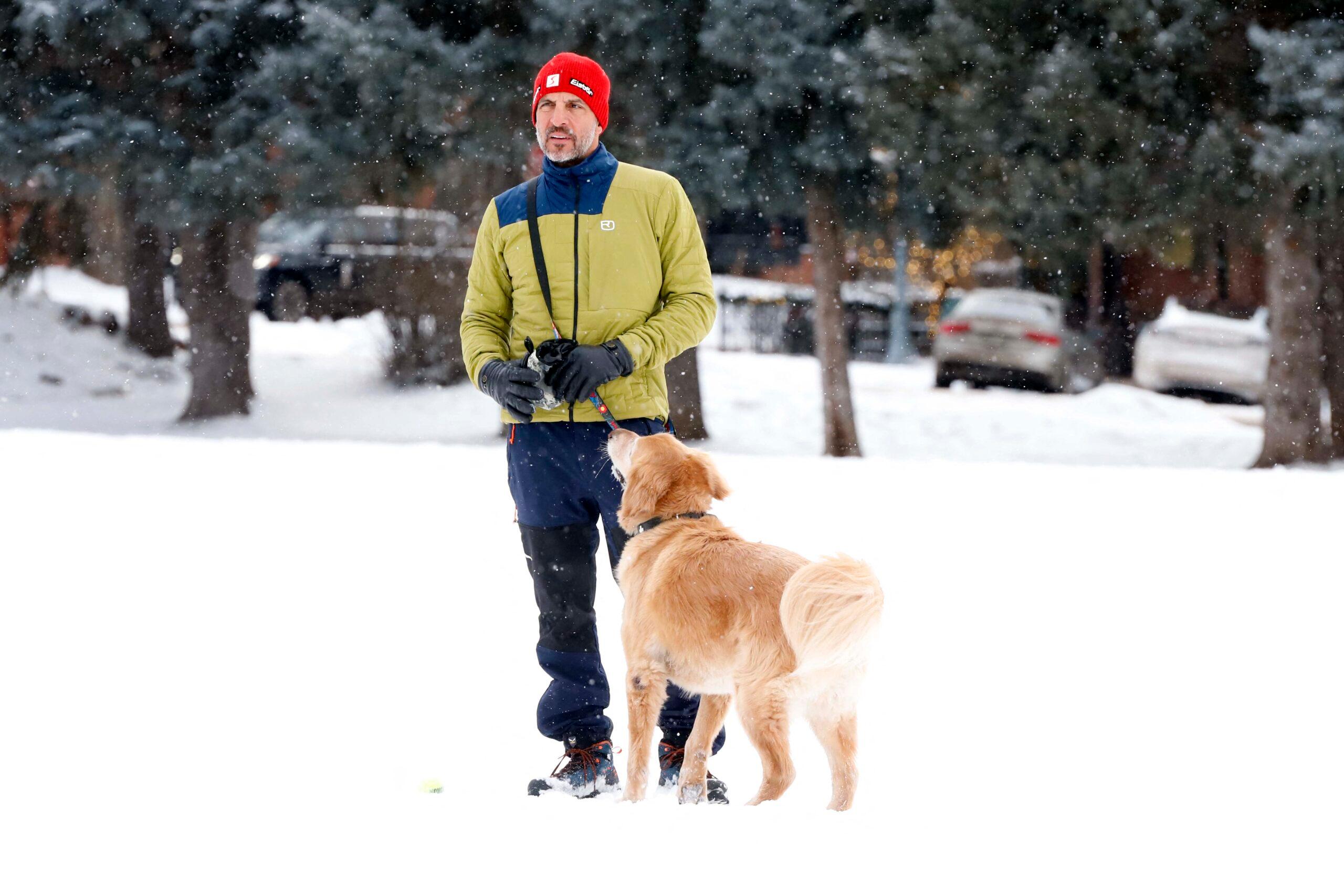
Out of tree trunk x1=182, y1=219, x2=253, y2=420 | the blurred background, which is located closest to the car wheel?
the blurred background

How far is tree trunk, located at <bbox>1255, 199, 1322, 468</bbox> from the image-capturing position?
1155 cm

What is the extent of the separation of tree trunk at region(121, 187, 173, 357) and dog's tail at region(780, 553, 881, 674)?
49.8 feet

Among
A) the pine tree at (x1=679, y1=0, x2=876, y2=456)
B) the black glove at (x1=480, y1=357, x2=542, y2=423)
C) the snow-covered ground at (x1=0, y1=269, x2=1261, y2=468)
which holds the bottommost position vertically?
the snow-covered ground at (x1=0, y1=269, x2=1261, y2=468)

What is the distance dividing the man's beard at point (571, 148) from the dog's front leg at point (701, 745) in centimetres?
155

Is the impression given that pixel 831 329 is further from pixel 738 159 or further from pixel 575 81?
pixel 575 81

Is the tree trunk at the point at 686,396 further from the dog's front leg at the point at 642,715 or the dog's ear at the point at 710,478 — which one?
the dog's front leg at the point at 642,715

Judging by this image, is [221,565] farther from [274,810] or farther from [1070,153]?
[1070,153]

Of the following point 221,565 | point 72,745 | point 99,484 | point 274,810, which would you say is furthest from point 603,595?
point 99,484

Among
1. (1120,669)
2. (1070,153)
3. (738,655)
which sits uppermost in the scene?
(1070,153)

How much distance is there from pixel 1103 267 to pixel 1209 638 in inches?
871

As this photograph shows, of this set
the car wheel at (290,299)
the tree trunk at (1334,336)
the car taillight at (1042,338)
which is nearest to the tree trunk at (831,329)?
the tree trunk at (1334,336)

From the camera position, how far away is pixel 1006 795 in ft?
12.7

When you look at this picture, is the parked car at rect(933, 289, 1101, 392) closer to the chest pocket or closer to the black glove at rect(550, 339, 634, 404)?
the chest pocket

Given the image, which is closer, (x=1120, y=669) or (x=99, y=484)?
(x=1120, y=669)
